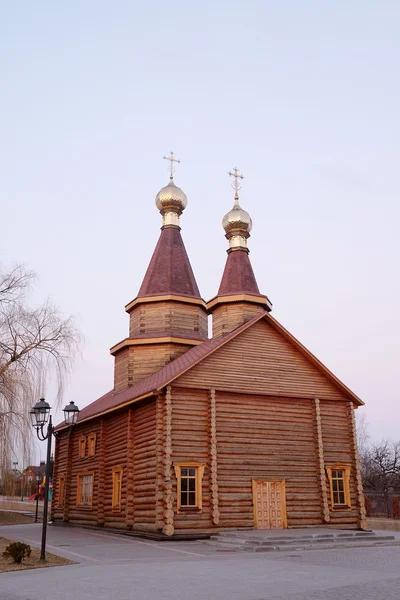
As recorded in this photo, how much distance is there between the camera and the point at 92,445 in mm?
27188

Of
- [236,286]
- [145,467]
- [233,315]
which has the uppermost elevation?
[236,286]

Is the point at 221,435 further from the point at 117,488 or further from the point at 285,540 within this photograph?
the point at 117,488

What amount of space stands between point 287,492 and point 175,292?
1051 cm

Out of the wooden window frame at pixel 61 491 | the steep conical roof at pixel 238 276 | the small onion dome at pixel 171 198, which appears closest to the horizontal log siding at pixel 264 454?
the steep conical roof at pixel 238 276

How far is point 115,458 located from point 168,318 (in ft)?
21.8

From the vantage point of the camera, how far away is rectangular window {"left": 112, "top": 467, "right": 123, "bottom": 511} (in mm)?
23547

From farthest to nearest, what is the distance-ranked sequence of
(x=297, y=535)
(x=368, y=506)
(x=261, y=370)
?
1. (x=368, y=506)
2. (x=261, y=370)
3. (x=297, y=535)

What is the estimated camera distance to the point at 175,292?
28.2 metres

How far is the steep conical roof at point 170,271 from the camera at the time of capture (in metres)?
28.6

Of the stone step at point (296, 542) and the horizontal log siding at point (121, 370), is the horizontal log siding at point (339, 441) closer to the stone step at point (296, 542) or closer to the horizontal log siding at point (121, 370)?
the stone step at point (296, 542)

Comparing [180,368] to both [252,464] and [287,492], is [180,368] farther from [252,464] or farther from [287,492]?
[287,492]

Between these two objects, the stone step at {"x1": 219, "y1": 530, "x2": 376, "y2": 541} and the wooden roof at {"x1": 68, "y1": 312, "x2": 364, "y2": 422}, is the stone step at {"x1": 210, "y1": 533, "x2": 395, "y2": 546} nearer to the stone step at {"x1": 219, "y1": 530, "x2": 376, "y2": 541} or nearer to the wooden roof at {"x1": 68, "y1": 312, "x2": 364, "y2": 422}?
the stone step at {"x1": 219, "y1": 530, "x2": 376, "y2": 541}

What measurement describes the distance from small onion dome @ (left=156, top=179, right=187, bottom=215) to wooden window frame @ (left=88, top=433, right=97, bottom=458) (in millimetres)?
11803

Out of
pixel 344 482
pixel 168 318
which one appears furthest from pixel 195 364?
pixel 344 482
